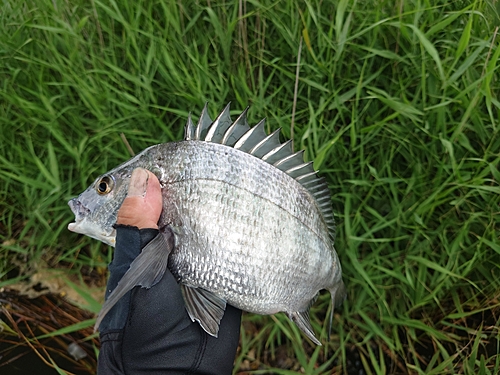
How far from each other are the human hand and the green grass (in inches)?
35.0

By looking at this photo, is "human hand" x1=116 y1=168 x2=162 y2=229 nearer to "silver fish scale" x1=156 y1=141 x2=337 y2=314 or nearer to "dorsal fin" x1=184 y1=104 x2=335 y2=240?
"silver fish scale" x1=156 y1=141 x2=337 y2=314

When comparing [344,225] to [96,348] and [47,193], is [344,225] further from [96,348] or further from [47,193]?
[47,193]

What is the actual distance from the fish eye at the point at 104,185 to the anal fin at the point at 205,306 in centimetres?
55

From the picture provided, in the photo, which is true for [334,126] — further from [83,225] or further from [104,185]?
[83,225]

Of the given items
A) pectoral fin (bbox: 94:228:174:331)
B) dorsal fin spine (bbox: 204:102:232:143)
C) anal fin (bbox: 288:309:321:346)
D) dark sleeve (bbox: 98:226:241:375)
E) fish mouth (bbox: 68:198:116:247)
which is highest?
dorsal fin spine (bbox: 204:102:232:143)

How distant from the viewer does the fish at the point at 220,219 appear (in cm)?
164

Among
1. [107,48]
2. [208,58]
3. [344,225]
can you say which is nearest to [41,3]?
[107,48]

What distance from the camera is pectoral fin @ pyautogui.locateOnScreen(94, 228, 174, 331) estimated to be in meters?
1.48

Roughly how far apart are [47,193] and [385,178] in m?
2.22

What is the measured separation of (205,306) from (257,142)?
2.59 feet

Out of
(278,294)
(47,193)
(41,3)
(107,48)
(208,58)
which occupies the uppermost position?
(41,3)

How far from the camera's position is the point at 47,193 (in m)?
2.58

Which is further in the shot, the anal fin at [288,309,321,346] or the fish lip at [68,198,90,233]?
the anal fin at [288,309,321,346]

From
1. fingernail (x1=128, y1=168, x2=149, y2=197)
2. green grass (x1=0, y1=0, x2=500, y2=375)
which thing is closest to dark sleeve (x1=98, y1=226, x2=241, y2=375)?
fingernail (x1=128, y1=168, x2=149, y2=197)
